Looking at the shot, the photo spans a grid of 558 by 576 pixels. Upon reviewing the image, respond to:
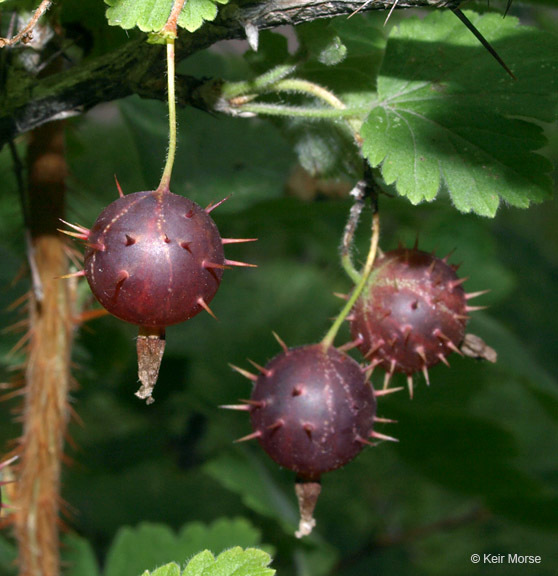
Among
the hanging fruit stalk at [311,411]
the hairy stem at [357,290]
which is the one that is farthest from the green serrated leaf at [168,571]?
the hairy stem at [357,290]

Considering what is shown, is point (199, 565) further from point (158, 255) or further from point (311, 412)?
point (158, 255)

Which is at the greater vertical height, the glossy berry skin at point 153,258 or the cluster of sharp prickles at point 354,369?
the glossy berry skin at point 153,258

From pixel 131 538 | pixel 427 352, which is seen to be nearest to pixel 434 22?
pixel 427 352

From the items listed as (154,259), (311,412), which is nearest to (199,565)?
(311,412)

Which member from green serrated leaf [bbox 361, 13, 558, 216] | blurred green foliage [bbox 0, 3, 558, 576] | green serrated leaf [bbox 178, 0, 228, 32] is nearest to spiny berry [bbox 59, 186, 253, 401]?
green serrated leaf [bbox 178, 0, 228, 32]

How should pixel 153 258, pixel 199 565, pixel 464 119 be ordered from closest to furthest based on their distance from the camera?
pixel 153 258 → pixel 199 565 → pixel 464 119

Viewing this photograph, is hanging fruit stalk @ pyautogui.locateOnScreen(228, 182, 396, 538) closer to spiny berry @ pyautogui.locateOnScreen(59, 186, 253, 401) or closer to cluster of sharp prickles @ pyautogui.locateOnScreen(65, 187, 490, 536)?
cluster of sharp prickles @ pyautogui.locateOnScreen(65, 187, 490, 536)

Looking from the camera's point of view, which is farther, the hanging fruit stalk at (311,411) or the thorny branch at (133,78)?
the hanging fruit stalk at (311,411)

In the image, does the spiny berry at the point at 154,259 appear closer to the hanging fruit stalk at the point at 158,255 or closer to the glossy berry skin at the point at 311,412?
the hanging fruit stalk at the point at 158,255

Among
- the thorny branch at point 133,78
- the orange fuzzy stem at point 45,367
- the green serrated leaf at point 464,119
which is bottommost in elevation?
the orange fuzzy stem at point 45,367
